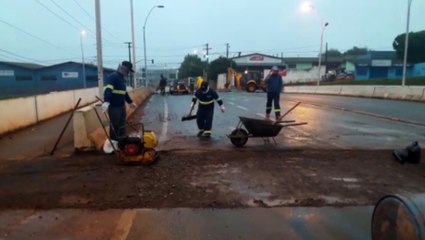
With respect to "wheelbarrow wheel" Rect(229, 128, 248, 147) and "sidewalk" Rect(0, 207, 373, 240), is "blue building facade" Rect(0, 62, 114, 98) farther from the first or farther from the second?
"sidewalk" Rect(0, 207, 373, 240)

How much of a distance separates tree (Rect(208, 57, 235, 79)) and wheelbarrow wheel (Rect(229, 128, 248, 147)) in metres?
83.3

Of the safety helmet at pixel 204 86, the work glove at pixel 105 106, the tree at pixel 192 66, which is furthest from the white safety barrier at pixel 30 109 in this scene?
the tree at pixel 192 66

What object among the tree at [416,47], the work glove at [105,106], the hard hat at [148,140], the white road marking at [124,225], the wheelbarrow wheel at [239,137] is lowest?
the white road marking at [124,225]

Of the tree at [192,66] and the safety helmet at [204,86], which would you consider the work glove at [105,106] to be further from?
the tree at [192,66]

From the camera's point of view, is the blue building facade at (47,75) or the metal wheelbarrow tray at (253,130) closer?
the metal wheelbarrow tray at (253,130)

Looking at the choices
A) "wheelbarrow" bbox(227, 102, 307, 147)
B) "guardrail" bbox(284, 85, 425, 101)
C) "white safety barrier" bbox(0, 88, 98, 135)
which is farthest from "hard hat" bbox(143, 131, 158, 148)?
"guardrail" bbox(284, 85, 425, 101)

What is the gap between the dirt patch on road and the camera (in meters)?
6.04

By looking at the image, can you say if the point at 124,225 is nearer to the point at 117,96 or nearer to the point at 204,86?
the point at 117,96

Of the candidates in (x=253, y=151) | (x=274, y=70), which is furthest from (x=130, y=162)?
(x=274, y=70)

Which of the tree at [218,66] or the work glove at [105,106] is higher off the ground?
the tree at [218,66]

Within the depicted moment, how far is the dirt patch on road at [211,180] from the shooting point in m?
6.04

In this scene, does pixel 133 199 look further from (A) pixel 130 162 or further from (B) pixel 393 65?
(B) pixel 393 65

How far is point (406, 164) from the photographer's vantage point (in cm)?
816

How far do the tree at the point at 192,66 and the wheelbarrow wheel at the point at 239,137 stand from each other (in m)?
102
